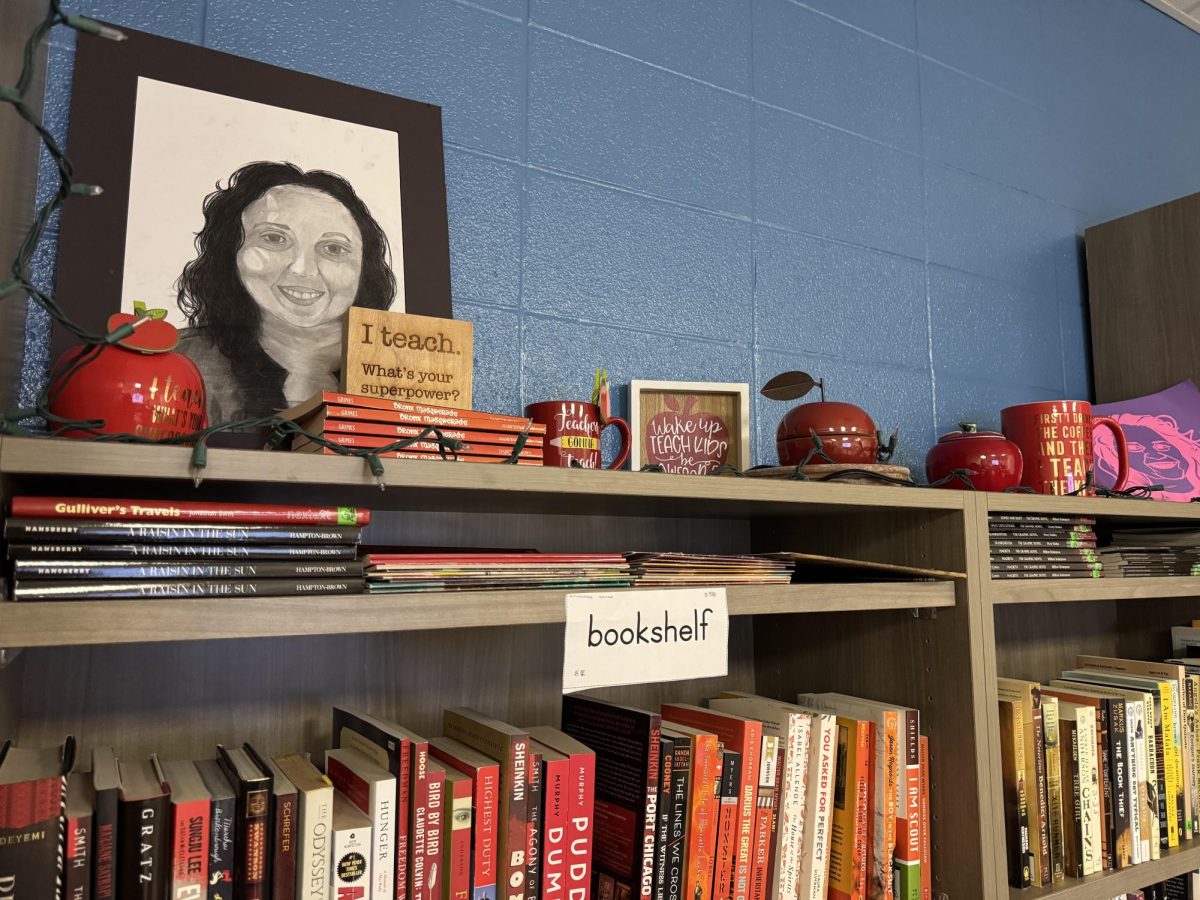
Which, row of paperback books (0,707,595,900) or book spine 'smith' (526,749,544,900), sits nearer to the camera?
row of paperback books (0,707,595,900)

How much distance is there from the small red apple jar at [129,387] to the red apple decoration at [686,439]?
26.5 inches

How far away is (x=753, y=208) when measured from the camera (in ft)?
4.83

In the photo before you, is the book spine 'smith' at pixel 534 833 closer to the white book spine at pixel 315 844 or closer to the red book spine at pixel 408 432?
the white book spine at pixel 315 844

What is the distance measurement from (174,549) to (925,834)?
37.1 inches

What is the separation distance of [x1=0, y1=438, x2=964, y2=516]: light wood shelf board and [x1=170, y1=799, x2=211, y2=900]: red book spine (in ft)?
0.87

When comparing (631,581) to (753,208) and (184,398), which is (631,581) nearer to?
(184,398)

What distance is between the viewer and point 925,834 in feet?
3.65

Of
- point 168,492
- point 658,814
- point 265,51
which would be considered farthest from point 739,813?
point 265,51

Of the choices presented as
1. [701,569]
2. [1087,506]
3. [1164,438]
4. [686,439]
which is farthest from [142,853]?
[1164,438]

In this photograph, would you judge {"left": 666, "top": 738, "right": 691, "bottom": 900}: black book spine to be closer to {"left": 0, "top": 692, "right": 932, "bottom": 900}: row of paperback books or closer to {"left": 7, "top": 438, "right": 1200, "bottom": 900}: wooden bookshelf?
{"left": 0, "top": 692, "right": 932, "bottom": 900}: row of paperback books

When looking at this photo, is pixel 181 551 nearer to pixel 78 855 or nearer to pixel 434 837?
pixel 78 855

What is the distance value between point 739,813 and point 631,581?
306 millimetres

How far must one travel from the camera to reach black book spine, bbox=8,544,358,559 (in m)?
0.64

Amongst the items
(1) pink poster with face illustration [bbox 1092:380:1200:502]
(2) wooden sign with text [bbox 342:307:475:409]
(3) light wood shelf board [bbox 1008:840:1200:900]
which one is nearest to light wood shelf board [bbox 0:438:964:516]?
(2) wooden sign with text [bbox 342:307:475:409]
